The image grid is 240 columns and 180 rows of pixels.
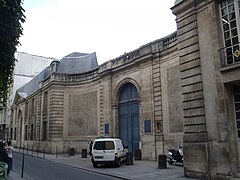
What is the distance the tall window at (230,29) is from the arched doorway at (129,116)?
11089 millimetres

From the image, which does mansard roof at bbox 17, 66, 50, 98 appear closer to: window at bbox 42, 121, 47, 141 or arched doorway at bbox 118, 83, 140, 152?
window at bbox 42, 121, 47, 141

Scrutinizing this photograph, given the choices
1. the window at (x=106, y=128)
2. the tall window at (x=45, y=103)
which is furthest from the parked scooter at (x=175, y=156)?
the tall window at (x=45, y=103)

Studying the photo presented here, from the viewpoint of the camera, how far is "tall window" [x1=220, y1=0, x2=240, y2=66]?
957cm

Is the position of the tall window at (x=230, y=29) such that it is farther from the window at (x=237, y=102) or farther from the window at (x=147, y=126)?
the window at (x=147, y=126)

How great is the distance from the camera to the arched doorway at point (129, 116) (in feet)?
67.1

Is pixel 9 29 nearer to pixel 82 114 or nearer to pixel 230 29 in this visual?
pixel 230 29

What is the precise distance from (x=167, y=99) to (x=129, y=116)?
186 inches

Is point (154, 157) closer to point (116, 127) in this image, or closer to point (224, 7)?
point (116, 127)

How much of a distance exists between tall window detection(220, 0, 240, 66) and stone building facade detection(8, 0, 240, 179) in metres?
0.03

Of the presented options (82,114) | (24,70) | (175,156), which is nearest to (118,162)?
(175,156)

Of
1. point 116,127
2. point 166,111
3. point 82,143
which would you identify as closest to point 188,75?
point 166,111

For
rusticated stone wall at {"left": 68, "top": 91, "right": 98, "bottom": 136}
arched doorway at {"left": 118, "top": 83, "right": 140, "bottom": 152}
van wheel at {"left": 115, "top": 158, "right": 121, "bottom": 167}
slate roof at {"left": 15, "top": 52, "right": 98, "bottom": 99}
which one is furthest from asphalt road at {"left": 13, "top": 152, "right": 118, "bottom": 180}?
slate roof at {"left": 15, "top": 52, "right": 98, "bottom": 99}

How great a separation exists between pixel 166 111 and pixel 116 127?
20.2ft

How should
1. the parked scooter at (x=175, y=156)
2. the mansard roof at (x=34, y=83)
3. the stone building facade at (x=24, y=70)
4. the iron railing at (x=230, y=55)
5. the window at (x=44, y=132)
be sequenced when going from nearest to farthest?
1. the iron railing at (x=230, y=55)
2. the parked scooter at (x=175, y=156)
3. the window at (x=44, y=132)
4. the mansard roof at (x=34, y=83)
5. the stone building facade at (x=24, y=70)
